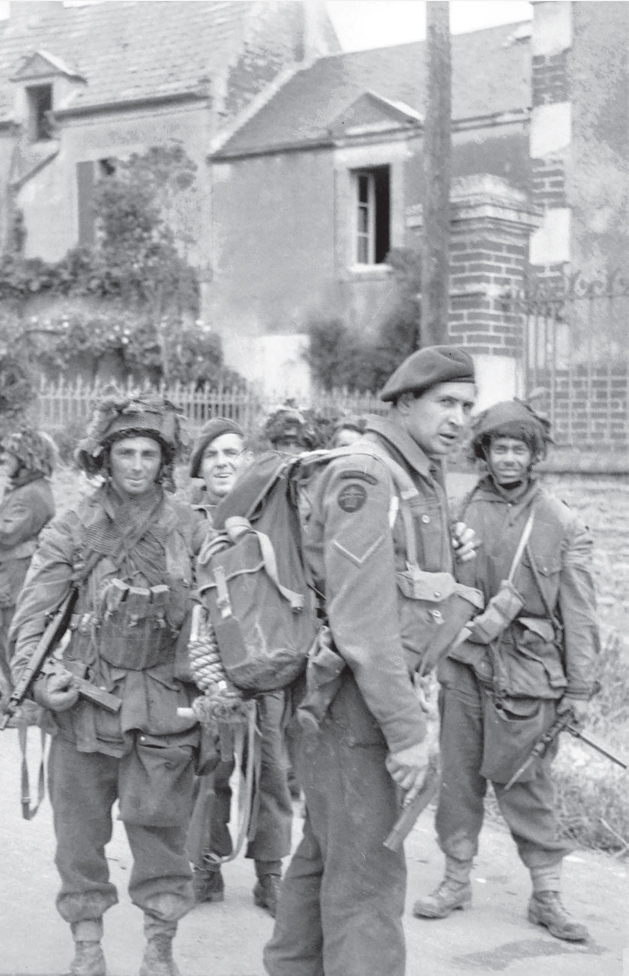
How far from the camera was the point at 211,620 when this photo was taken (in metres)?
3.81

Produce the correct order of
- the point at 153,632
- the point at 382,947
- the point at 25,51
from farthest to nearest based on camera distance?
the point at 25,51 < the point at 153,632 < the point at 382,947

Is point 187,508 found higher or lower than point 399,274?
lower

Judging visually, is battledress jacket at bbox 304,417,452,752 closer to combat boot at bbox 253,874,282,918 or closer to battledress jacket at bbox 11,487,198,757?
battledress jacket at bbox 11,487,198,757

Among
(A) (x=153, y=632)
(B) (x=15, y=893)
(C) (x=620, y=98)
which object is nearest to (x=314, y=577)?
(A) (x=153, y=632)

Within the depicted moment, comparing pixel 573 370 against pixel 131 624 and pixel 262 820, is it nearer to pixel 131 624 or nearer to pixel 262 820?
pixel 262 820

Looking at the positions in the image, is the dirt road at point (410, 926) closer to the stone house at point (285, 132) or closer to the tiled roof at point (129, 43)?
the stone house at point (285, 132)

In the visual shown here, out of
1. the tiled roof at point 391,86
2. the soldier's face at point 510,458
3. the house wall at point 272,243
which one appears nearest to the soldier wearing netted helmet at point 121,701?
the soldier's face at point 510,458

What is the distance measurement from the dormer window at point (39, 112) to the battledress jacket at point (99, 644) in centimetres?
2101

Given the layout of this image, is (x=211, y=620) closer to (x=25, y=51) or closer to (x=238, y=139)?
(x=238, y=139)

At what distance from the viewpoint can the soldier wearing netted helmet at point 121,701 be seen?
436 cm

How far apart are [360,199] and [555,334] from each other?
11885mm

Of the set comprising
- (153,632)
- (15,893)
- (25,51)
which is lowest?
(15,893)

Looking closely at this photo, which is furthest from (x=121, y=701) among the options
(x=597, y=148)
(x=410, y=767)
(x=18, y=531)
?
(x=597, y=148)

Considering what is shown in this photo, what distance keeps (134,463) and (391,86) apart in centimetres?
1877
